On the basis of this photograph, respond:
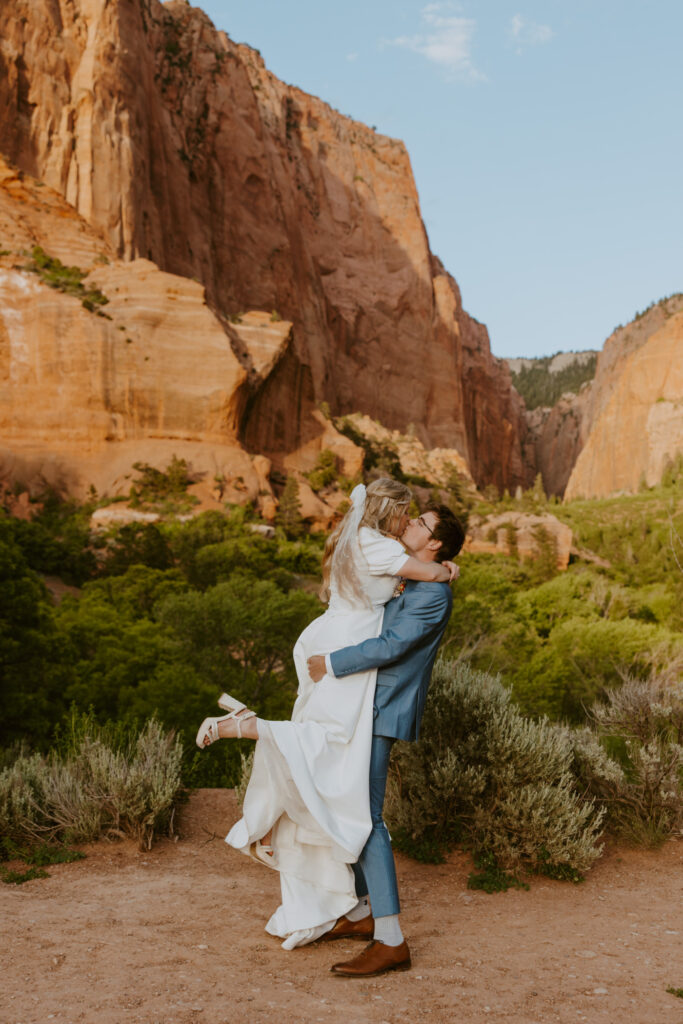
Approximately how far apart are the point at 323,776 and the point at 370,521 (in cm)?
108

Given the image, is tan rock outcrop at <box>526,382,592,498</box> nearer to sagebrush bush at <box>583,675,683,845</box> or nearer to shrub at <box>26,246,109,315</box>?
shrub at <box>26,246,109,315</box>

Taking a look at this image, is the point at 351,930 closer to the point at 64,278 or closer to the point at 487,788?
the point at 487,788

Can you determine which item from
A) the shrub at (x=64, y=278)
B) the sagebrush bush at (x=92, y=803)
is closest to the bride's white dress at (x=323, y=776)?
the sagebrush bush at (x=92, y=803)

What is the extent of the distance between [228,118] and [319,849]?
58119mm

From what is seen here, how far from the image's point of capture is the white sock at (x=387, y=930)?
10.6ft

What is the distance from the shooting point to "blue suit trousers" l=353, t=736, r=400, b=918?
3.22m

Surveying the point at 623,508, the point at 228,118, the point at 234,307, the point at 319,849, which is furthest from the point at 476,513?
the point at 319,849

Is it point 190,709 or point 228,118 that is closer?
point 190,709

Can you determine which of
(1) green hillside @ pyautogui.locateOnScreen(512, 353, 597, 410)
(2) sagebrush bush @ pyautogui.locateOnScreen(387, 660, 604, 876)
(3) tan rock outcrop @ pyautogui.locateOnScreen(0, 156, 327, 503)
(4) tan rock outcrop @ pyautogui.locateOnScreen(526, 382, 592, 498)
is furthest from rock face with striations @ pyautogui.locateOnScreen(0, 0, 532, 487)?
(2) sagebrush bush @ pyautogui.locateOnScreen(387, 660, 604, 876)

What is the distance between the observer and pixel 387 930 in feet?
10.6

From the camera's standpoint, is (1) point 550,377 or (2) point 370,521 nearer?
(2) point 370,521

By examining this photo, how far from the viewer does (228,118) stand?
53.8 metres

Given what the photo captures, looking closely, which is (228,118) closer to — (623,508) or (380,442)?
(380,442)

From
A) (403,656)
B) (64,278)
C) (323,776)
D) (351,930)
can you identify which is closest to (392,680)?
(403,656)
